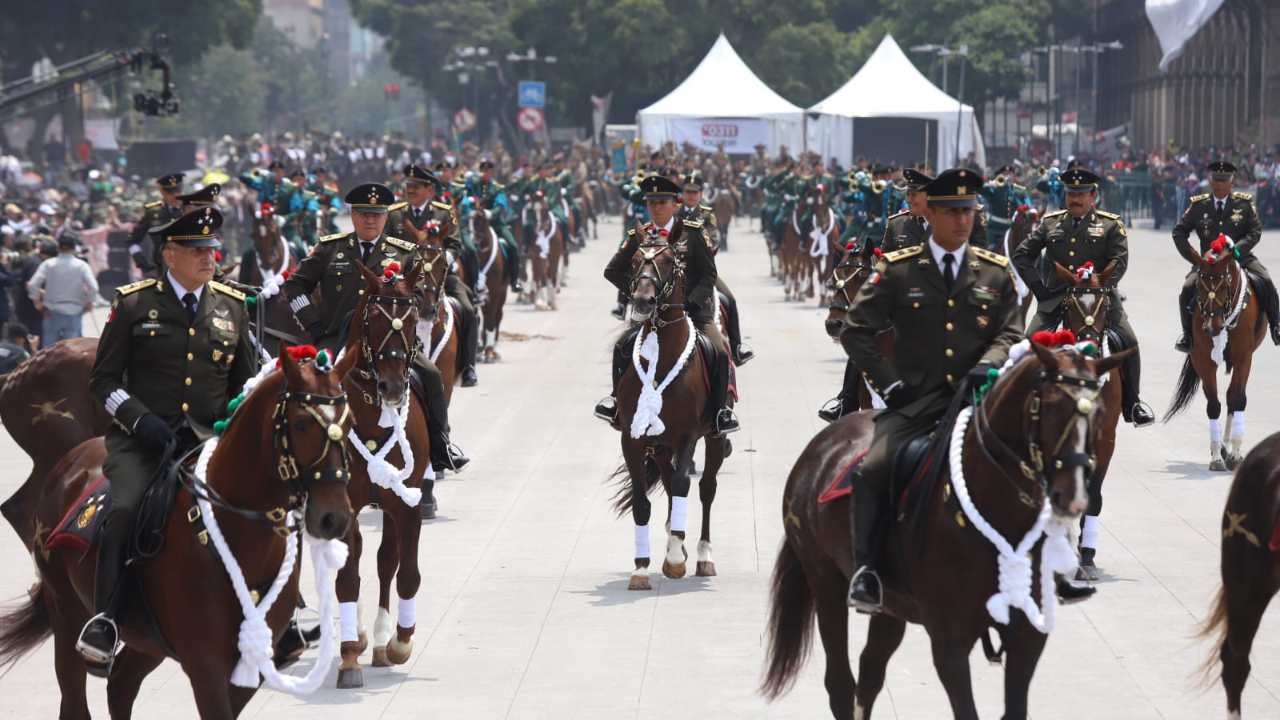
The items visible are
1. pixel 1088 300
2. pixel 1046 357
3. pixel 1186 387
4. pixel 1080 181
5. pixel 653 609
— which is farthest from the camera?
pixel 1186 387

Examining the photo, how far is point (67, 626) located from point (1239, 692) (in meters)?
5.43

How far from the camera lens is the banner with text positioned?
5931cm

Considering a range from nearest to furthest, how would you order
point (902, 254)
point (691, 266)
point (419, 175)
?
point (902, 254) → point (691, 266) → point (419, 175)

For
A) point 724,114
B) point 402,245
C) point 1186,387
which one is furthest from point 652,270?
point 724,114

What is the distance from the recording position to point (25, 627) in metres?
8.13

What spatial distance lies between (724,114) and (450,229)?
42875 mm

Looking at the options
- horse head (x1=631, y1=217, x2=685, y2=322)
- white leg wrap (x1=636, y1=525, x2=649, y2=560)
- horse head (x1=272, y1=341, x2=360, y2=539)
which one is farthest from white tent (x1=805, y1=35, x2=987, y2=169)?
horse head (x1=272, y1=341, x2=360, y2=539)

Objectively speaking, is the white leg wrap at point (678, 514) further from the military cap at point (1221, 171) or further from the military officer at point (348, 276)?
the military cap at point (1221, 171)

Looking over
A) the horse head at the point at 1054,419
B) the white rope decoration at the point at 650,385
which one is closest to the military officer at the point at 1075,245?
the white rope decoration at the point at 650,385

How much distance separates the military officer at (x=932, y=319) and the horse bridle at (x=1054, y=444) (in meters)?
0.76

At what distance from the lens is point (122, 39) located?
6306 cm

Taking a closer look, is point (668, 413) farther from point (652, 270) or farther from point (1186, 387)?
point (1186, 387)

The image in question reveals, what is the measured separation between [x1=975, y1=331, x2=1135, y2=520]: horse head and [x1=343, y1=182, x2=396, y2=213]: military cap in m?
5.89

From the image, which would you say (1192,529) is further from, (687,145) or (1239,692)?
(687,145)
